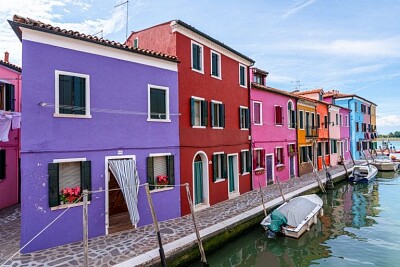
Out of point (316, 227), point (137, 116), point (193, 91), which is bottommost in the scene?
point (316, 227)

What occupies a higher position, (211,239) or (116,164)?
(116,164)

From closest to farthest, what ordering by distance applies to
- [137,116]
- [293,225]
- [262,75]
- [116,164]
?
[116,164]
[137,116]
[293,225]
[262,75]

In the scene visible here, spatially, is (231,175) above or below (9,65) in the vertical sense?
below

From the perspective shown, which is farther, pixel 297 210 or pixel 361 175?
pixel 361 175

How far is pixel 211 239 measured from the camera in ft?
33.5

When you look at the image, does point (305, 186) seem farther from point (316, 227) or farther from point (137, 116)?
point (137, 116)

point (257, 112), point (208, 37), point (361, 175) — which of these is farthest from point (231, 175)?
point (361, 175)

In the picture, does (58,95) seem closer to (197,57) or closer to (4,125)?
(4,125)

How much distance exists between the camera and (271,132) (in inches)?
810

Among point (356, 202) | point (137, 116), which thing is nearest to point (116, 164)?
point (137, 116)

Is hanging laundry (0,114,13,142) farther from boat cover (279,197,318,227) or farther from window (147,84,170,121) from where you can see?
boat cover (279,197,318,227)

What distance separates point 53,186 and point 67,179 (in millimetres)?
572

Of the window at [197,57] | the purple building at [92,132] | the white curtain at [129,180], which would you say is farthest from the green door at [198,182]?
the window at [197,57]

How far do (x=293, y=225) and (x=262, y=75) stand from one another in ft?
44.6
